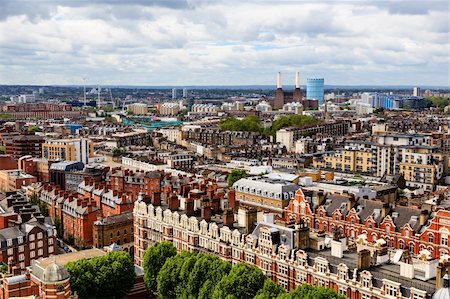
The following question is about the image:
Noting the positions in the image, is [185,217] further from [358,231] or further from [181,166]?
[181,166]

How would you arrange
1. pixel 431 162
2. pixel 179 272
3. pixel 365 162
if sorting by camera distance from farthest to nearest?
pixel 365 162, pixel 431 162, pixel 179 272

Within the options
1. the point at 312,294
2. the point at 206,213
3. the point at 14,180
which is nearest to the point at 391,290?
the point at 312,294

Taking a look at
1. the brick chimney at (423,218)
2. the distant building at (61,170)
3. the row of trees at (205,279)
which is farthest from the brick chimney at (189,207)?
the distant building at (61,170)

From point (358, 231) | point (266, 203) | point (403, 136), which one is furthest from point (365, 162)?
point (358, 231)

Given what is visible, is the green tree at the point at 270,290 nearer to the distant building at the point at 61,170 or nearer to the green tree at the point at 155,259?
the green tree at the point at 155,259

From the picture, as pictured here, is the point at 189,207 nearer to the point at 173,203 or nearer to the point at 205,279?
the point at 173,203
